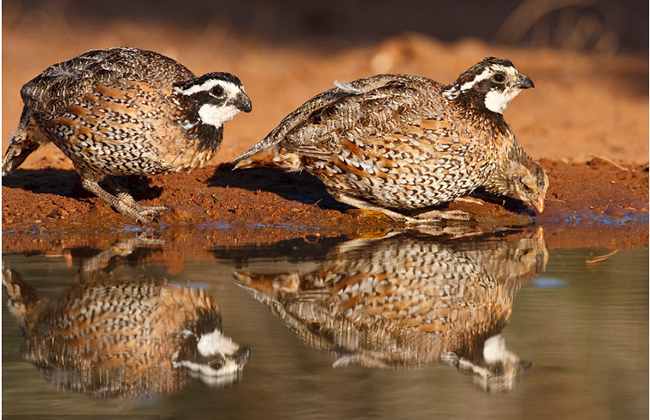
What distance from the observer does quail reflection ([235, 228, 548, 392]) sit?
4652 mm

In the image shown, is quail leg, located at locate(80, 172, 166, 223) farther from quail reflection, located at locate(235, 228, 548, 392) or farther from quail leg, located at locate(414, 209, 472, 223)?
quail leg, located at locate(414, 209, 472, 223)

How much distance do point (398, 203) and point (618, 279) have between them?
2.33 m

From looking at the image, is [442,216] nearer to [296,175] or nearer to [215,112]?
[296,175]

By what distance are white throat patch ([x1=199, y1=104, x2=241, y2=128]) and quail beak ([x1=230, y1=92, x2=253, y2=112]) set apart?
4 centimetres

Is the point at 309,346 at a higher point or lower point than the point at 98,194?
lower

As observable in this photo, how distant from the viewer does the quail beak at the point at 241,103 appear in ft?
25.4

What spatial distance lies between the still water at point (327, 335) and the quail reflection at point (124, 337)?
1 cm

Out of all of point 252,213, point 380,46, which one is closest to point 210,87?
point 252,213

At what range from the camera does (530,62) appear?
655 inches

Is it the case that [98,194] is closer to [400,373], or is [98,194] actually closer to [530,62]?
[400,373]

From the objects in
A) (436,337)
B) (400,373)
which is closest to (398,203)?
(436,337)

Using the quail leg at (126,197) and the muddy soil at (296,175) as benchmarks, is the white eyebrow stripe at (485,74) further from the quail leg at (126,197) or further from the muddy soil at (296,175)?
the quail leg at (126,197)

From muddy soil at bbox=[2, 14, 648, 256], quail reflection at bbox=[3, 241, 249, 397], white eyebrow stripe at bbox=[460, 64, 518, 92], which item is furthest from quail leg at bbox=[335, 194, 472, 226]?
quail reflection at bbox=[3, 241, 249, 397]

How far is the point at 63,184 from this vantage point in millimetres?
9352
